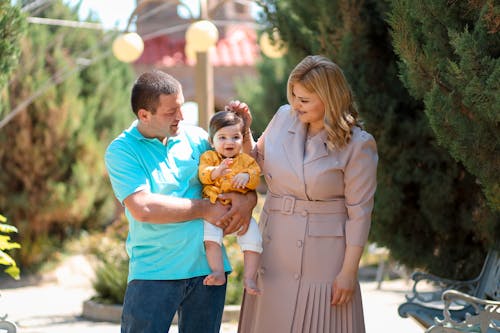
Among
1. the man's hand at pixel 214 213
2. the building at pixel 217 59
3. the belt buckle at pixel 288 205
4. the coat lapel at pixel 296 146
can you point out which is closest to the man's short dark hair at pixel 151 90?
the man's hand at pixel 214 213

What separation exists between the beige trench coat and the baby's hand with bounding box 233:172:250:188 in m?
0.21

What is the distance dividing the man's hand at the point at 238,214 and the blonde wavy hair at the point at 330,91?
0.45m

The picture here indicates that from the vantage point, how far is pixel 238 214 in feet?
13.5

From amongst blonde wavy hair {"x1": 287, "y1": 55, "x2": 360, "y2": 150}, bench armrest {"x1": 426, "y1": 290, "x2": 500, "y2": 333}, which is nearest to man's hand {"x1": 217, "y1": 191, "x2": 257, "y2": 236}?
blonde wavy hair {"x1": 287, "y1": 55, "x2": 360, "y2": 150}

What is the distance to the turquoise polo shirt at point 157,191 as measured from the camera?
13.0 ft

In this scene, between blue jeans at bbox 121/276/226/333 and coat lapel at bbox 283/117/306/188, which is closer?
blue jeans at bbox 121/276/226/333

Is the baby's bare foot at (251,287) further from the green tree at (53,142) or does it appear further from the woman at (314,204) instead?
the green tree at (53,142)

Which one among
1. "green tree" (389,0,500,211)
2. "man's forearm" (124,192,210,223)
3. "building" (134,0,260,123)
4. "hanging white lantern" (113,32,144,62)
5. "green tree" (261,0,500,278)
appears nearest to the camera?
"man's forearm" (124,192,210,223)

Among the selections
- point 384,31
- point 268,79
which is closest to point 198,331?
point 384,31

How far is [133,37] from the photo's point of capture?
940cm

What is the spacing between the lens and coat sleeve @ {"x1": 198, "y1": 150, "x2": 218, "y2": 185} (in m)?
4.07

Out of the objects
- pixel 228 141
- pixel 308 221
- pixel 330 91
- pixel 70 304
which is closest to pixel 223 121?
pixel 228 141

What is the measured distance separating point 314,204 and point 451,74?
96cm

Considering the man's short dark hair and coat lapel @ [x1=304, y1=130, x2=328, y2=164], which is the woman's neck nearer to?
coat lapel @ [x1=304, y1=130, x2=328, y2=164]
